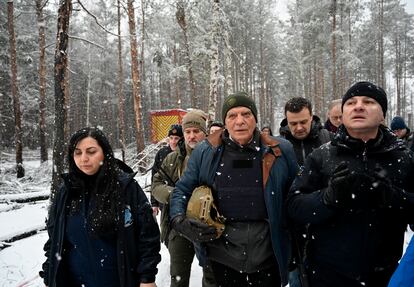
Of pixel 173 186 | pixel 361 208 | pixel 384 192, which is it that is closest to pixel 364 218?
pixel 361 208

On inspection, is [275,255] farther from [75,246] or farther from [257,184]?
[75,246]

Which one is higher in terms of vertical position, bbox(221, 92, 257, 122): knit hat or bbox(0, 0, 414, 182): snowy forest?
bbox(0, 0, 414, 182): snowy forest

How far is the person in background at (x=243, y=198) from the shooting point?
2449 mm

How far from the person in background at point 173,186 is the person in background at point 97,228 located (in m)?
1.05

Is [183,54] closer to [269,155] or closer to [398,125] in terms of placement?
[398,125]

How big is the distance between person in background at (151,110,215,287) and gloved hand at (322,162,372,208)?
7.17 ft

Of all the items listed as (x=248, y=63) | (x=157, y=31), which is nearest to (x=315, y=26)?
(x=248, y=63)

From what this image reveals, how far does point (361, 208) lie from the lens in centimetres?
199

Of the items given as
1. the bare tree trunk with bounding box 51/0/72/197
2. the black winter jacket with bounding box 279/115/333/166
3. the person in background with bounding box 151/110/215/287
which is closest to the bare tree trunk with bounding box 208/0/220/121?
the bare tree trunk with bounding box 51/0/72/197

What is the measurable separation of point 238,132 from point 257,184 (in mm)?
444

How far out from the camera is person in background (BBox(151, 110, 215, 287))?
376 centimetres

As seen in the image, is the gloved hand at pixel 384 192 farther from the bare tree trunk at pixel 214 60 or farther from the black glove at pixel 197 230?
the bare tree trunk at pixel 214 60

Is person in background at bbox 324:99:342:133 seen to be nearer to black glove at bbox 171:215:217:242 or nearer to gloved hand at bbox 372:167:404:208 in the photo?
gloved hand at bbox 372:167:404:208

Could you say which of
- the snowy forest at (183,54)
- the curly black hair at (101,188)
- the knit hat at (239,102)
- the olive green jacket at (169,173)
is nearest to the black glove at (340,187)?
the knit hat at (239,102)
